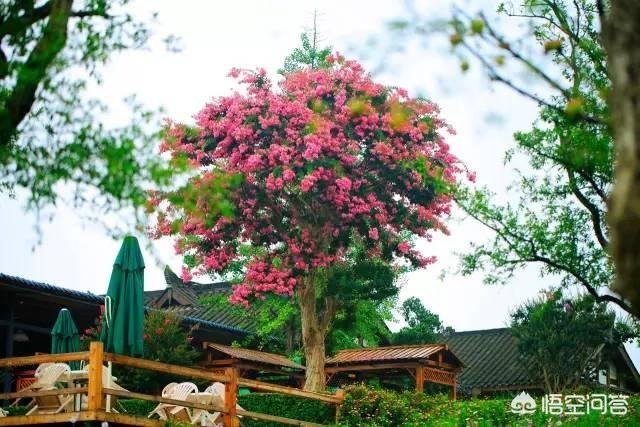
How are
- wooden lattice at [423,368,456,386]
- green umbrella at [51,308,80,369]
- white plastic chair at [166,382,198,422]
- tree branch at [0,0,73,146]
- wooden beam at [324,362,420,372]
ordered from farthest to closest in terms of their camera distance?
wooden lattice at [423,368,456,386] < wooden beam at [324,362,420,372] < green umbrella at [51,308,80,369] < white plastic chair at [166,382,198,422] < tree branch at [0,0,73,146]

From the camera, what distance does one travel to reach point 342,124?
Result: 24750mm

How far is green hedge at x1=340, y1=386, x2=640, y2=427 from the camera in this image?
16031 mm

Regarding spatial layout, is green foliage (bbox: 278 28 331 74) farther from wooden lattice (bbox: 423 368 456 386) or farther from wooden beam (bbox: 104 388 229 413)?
wooden beam (bbox: 104 388 229 413)

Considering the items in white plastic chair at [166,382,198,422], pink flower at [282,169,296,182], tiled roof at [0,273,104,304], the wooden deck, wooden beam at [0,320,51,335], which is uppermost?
pink flower at [282,169,296,182]

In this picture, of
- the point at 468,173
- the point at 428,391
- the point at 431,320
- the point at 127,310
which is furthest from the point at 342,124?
the point at 431,320

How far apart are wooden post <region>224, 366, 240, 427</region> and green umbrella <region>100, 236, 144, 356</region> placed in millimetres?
1460

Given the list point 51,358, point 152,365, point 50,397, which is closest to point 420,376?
point 152,365

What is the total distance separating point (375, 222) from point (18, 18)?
17803 millimetres

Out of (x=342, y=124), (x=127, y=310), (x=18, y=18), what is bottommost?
(x=127, y=310)

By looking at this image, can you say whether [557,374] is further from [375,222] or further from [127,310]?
[127,310]

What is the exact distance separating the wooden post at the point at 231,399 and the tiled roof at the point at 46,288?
745 cm

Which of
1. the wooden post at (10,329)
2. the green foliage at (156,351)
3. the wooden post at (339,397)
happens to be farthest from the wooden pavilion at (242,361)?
the wooden post at (339,397)

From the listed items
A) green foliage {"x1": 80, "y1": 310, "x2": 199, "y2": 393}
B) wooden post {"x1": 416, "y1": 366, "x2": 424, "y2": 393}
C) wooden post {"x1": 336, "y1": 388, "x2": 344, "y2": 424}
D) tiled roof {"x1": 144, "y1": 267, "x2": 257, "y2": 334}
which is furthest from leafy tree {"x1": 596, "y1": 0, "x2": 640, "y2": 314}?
tiled roof {"x1": 144, "y1": 267, "x2": 257, "y2": 334}

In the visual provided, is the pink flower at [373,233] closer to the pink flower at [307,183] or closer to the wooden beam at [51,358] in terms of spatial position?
the pink flower at [307,183]
